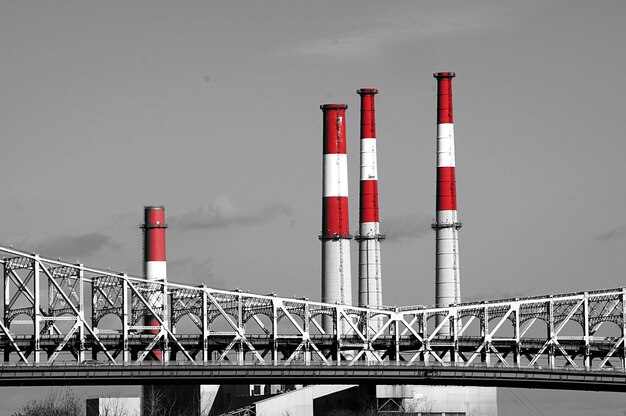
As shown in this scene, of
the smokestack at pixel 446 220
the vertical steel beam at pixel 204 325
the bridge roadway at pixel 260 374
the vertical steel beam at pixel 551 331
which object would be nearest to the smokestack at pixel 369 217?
the smokestack at pixel 446 220

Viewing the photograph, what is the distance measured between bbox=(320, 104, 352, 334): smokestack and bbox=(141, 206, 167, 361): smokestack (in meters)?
10.0

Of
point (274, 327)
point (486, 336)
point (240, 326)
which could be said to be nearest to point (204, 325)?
point (240, 326)

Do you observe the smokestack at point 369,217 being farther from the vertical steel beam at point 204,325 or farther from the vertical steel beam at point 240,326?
the vertical steel beam at point 204,325

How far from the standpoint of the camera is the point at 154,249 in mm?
114312

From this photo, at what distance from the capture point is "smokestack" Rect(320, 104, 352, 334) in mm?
113438

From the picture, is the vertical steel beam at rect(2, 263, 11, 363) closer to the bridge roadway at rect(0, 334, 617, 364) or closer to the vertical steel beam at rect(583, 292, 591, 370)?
the bridge roadway at rect(0, 334, 617, 364)

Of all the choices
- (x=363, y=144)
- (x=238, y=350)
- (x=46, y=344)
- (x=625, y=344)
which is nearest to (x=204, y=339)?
(x=238, y=350)

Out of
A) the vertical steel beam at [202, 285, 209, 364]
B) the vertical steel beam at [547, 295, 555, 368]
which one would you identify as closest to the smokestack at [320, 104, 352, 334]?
the vertical steel beam at [202, 285, 209, 364]

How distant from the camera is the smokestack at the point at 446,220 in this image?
11075 centimetres

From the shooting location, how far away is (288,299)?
109 m

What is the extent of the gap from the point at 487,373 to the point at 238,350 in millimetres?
19117

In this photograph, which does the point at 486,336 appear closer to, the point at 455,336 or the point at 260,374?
the point at 455,336

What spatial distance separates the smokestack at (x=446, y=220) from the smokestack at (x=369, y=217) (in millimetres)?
4495

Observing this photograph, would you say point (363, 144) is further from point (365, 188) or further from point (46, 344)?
point (46, 344)
